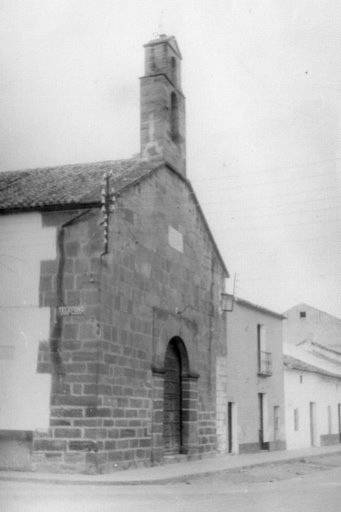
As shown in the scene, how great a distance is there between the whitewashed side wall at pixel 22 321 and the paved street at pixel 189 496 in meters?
1.82

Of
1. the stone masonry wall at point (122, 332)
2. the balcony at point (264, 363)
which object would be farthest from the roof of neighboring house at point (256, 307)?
the stone masonry wall at point (122, 332)

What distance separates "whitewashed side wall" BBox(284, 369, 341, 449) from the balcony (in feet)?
8.74

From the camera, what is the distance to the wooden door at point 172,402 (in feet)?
55.1

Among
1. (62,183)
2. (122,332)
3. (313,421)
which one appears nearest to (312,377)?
(313,421)

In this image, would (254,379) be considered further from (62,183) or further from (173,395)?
(62,183)

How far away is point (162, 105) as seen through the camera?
17.4 metres

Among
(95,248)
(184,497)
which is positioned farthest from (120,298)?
(184,497)

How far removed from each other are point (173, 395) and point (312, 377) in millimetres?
13985

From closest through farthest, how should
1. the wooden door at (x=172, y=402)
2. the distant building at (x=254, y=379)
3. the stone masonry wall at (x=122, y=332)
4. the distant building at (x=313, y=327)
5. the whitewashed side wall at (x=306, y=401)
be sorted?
1. the stone masonry wall at (x=122, y=332)
2. the wooden door at (x=172, y=402)
3. the distant building at (x=254, y=379)
4. the whitewashed side wall at (x=306, y=401)
5. the distant building at (x=313, y=327)

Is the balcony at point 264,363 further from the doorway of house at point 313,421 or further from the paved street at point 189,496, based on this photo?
the paved street at point 189,496

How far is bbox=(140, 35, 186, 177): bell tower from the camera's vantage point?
17344 mm

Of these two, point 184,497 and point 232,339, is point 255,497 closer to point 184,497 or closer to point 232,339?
point 184,497

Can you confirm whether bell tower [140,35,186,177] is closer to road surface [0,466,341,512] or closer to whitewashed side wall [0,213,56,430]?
whitewashed side wall [0,213,56,430]

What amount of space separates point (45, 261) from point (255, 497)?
20.1 ft
